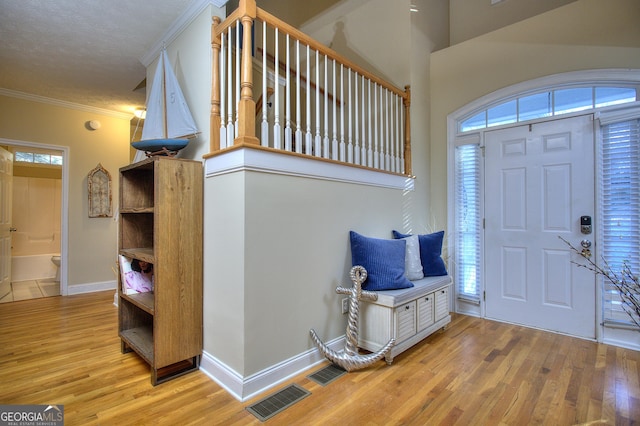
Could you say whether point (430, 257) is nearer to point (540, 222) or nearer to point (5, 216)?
point (540, 222)

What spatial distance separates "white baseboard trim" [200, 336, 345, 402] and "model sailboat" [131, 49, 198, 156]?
59.8 inches

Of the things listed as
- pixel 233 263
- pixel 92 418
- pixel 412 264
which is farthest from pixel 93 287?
pixel 412 264

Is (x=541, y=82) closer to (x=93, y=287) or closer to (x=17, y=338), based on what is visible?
(x=17, y=338)

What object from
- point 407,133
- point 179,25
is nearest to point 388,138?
point 407,133

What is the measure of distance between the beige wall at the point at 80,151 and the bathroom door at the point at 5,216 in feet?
1.49

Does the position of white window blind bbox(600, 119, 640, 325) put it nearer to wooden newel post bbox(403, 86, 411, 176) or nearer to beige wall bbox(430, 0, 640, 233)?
beige wall bbox(430, 0, 640, 233)

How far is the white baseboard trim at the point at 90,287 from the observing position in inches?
173

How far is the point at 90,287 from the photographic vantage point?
15.0ft

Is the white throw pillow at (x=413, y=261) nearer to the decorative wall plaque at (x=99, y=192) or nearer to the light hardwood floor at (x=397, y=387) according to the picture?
the light hardwood floor at (x=397, y=387)

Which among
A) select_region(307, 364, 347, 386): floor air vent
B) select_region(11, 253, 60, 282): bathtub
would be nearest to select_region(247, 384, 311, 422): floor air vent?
select_region(307, 364, 347, 386): floor air vent

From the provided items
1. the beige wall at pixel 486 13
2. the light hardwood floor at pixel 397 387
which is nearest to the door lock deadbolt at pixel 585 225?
the light hardwood floor at pixel 397 387

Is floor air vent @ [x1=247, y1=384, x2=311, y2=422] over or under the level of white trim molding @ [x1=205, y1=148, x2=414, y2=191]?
under

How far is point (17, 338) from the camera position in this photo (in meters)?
2.80

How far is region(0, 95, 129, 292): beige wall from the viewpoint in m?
4.11
